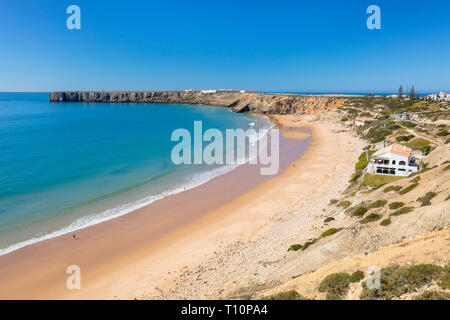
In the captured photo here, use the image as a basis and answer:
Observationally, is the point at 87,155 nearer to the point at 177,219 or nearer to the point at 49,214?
the point at 49,214

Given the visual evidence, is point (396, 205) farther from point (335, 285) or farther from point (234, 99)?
point (234, 99)

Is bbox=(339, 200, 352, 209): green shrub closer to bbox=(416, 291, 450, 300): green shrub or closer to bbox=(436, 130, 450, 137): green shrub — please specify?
bbox=(416, 291, 450, 300): green shrub

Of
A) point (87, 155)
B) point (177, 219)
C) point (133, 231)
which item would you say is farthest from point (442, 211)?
point (87, 155)

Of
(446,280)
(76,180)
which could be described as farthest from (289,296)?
(76,180)

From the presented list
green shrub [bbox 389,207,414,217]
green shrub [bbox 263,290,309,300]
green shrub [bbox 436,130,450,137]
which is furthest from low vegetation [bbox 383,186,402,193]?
green shrub [bbox 436,130,450,137]

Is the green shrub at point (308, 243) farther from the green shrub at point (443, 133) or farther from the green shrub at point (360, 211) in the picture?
the green shrub at point (443, 133)
